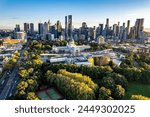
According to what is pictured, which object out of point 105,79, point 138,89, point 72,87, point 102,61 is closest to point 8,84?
point 72,87

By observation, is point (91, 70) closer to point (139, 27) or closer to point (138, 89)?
point (138, 89)

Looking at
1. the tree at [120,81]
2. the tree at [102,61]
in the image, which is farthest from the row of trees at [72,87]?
the tree at [102,61]

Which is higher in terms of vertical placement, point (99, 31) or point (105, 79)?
point (99, 31)

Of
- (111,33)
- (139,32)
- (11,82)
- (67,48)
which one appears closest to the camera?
(11,82)

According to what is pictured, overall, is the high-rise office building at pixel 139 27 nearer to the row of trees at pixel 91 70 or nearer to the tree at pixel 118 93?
the row of trees at pixel 91 70

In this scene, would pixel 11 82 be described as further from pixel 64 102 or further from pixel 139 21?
pixel 139 21

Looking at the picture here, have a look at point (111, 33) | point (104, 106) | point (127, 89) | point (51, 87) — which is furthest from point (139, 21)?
point (104, 106)

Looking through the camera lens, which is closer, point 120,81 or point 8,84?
point 120,81

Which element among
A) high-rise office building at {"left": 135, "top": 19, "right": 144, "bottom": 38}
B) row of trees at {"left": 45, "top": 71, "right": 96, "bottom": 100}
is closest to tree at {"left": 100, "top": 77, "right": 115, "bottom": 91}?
row of trees at {"left": 45, "top": 71, "right": 96, "bottom": 100}

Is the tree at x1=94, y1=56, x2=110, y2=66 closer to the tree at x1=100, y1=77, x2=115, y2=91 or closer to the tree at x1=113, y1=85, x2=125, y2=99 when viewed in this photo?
the tree at x1=100, y1=77, x2=115, y2=91
